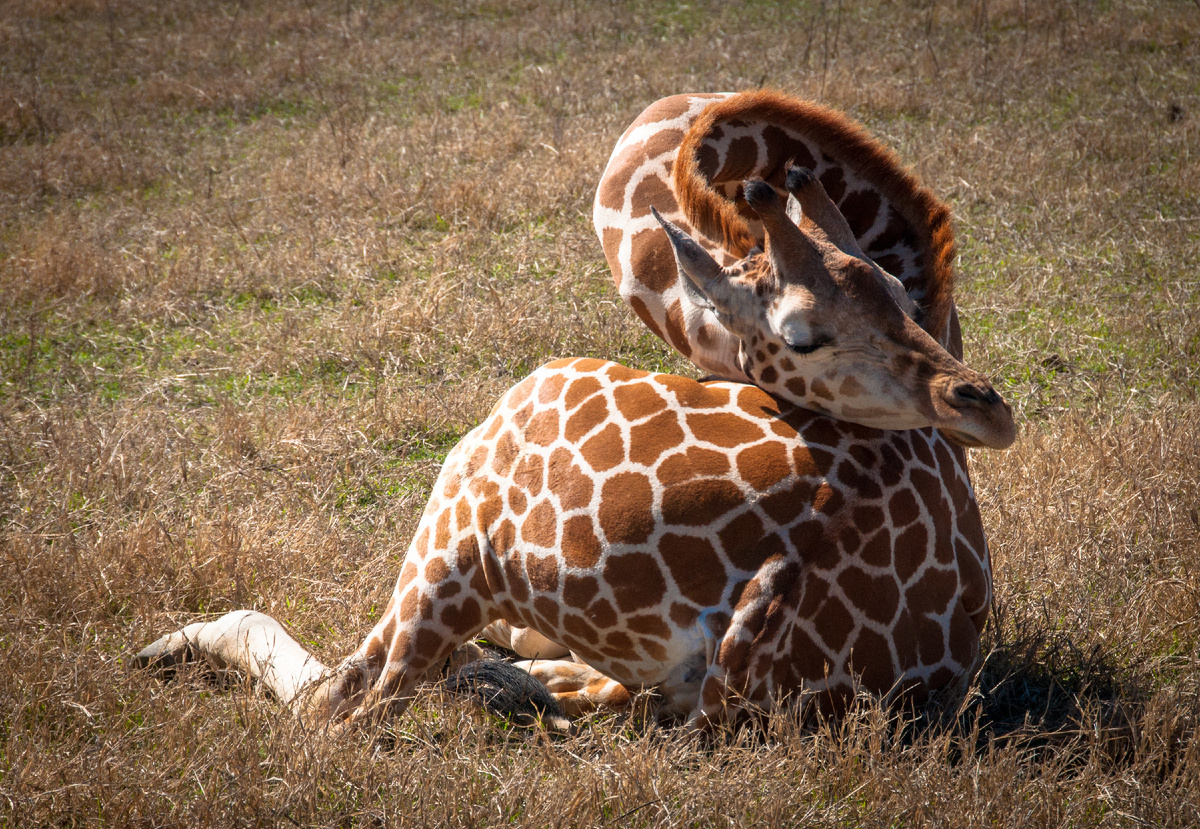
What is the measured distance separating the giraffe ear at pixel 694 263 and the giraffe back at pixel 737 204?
0.15m

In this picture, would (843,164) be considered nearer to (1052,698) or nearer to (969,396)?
(969,396)

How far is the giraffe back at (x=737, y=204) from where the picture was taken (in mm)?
2953

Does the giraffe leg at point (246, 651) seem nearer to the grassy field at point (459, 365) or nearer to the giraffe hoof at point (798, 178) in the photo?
the grassy field at point (459, 365)

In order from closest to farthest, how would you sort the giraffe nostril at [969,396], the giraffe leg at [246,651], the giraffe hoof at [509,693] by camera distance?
1. the giraffe nostril at [969,396]
2. the giraffe hoof at [509,693]
3. the giraffe leg at [246,651]

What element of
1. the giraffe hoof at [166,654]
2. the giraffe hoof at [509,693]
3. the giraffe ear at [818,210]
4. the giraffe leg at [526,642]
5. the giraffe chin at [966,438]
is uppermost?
the giraffe ear at [818,210]

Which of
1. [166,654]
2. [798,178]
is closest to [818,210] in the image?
[798,178]

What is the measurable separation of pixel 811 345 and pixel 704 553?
2.05ft

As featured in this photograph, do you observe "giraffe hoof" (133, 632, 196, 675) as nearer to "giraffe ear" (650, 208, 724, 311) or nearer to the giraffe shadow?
"giraffe ear" (650, 208, 724, 311)

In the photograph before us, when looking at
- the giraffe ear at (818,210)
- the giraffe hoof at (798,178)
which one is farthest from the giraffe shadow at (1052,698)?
the giraffe hoof at (798,178)

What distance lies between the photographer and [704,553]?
8.63ft

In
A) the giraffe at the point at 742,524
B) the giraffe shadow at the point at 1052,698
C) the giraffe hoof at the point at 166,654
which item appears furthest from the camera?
the giraffe hoof at the point at 166,654

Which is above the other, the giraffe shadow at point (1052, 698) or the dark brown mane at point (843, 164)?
the dark brown mane at point (843, 164)

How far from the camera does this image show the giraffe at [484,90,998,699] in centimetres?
294

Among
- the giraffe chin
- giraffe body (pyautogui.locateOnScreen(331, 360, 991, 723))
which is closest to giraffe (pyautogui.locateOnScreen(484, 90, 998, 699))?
giraffe body (pyautogui.locateOnScreen(331, 360, 991, 723))
